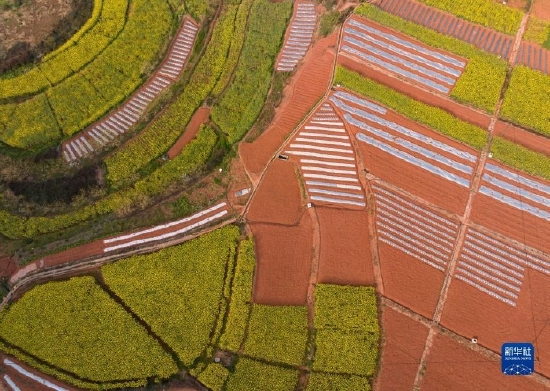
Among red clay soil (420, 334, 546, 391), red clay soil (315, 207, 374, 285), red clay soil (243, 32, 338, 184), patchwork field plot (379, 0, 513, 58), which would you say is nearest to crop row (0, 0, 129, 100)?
red clay soil (243, 32, 338, 184)

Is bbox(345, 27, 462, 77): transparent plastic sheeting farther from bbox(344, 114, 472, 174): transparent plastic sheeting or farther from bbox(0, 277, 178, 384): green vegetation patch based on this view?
bbox(0, 277, 178, 384): green vegetation patch

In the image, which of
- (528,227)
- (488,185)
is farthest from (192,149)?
(528,227)

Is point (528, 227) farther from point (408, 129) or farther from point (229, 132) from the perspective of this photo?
point (229, 132)

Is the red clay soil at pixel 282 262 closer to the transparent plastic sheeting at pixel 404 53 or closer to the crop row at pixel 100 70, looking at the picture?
the transparent plastic sheeting at pixel 404 53

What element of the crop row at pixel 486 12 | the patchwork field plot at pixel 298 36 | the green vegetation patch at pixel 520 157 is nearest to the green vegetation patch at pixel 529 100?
the green vegetation patch at pixel 520 157

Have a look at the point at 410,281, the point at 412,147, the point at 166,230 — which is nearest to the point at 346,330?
the point at 410,281

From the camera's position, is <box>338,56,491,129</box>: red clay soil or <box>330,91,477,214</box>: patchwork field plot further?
<box>338,56,491,129</box>: red clay soil
